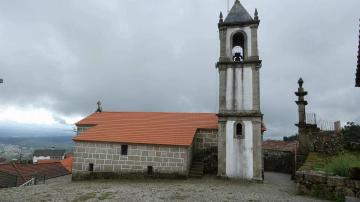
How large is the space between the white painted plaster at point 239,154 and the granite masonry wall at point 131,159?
8.32ft

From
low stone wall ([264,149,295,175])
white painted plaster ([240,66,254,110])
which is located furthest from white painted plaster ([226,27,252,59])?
low stone wall ([264,149,295,175])

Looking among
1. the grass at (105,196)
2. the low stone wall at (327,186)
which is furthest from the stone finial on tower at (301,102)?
the grass at (105,196)

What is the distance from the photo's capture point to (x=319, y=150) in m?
14.5

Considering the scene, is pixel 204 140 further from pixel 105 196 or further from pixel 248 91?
pixel 105 196

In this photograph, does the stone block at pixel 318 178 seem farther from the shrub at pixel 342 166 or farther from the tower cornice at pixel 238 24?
the tower cornice at pixel 238 24

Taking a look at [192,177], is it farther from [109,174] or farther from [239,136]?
[109,174]

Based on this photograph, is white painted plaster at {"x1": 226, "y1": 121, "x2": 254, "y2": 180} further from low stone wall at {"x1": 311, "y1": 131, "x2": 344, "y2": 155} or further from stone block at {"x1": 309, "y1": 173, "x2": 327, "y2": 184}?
stone block at {"x1": 309, "y1": 173, "x2": 327, "y2": 184}

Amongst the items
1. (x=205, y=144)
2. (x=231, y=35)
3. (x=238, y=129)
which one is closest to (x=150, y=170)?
(x=205, y=144)

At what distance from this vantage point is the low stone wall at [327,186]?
27.6 feet

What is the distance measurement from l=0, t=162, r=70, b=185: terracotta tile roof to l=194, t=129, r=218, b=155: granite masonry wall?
49.9ft

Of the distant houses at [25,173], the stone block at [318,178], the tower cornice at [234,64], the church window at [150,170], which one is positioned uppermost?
the tower cornice at [234,64]

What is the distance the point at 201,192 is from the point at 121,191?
3511 millimetres

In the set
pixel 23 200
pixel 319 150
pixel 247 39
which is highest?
pixel 247 39

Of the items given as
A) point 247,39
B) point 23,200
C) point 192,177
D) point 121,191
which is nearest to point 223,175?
point 192,177
